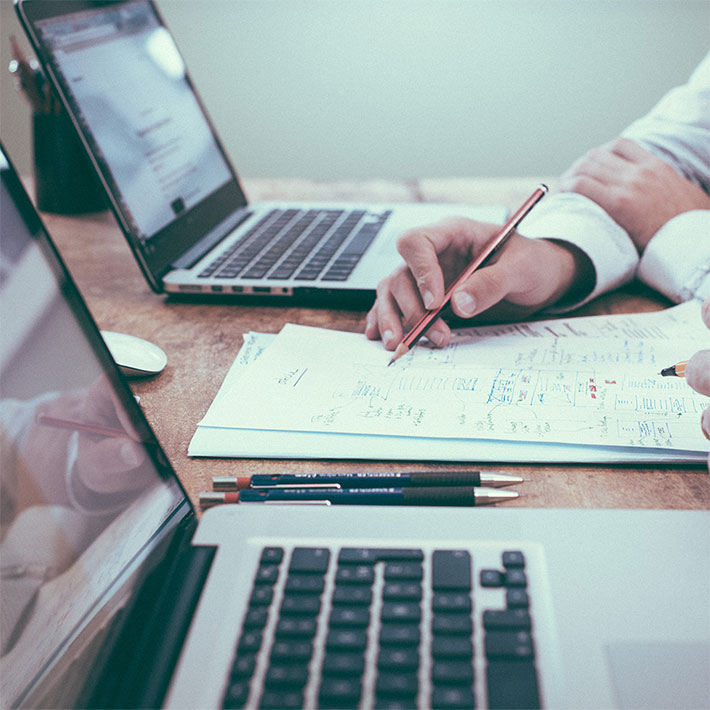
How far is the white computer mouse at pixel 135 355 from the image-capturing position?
56 cm

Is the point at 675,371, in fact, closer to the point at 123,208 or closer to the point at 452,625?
the point at 452,625

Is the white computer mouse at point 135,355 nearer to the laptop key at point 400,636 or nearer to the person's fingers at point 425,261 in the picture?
the person's fingers at point 425,261

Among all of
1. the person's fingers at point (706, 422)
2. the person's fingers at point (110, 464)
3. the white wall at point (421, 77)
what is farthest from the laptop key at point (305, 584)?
the white wall at point (421, 77)

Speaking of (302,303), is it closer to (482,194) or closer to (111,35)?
(111,35)

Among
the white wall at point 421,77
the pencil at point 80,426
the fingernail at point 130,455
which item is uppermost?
the pencil at point 80,426

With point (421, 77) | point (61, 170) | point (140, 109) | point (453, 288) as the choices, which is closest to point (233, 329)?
point (453, 288)

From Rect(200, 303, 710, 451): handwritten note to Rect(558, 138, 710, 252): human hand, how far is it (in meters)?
0.17

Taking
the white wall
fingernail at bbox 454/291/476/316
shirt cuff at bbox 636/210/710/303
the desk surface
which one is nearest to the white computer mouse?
the desk surface

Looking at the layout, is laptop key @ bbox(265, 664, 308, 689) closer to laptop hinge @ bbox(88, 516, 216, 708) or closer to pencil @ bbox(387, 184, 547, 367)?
laptop hinge @ bbox(88, 516, 216, 708)

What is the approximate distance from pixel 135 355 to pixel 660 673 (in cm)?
45


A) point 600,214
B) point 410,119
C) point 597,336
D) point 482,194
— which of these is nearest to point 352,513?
point 597,336

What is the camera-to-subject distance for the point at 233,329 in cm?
67

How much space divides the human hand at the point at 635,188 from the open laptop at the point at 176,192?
145 mm

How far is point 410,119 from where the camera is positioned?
2.03 meters
